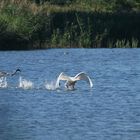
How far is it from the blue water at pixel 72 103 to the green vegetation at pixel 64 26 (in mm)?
6910

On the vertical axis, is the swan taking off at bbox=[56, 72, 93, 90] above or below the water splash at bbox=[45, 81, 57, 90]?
above

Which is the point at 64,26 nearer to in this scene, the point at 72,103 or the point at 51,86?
the point at 51,86

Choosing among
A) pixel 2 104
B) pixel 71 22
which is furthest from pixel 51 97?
pixel 71 22

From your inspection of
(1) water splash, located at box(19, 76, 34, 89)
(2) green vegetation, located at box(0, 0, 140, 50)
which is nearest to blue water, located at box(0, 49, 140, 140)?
(1) water splash, located at box(19, 76, 34, 89)

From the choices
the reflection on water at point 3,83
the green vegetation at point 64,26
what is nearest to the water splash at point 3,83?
the reflection on water at point 3,83

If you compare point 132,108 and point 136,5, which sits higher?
point 136,5

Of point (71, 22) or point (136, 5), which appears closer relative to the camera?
point (71, 22)

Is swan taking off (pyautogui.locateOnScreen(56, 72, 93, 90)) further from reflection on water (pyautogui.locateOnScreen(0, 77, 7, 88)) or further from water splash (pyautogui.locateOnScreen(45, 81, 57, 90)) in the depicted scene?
reflection on water (pyautogui.locateOnScreen(0, 77, 7, 88))

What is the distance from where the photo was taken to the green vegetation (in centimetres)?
4041

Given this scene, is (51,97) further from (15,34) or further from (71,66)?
(15,34)

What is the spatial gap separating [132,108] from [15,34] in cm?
2151

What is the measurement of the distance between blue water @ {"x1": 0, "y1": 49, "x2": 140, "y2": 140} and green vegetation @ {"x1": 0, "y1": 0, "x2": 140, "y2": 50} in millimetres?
6910

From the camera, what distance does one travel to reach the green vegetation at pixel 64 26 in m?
40.4

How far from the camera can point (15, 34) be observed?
39.8 metres
